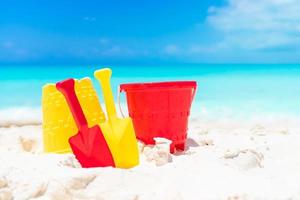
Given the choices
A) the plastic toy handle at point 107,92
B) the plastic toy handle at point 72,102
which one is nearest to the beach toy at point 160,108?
the plastic toy handle at point 107,92

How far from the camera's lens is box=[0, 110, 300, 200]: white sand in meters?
1.54

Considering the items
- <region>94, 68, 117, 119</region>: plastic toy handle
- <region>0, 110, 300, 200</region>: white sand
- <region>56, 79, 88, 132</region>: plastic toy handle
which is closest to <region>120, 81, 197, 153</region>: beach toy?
<region>0, 110, 300, 200</region>: white sand

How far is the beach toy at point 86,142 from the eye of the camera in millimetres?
1963

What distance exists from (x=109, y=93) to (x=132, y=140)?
0.22 metres

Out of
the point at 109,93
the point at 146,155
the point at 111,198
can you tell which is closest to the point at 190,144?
the point at 146,155

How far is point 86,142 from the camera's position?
1991 mm

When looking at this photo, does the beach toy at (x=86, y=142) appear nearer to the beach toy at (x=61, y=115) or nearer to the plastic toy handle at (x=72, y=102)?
the plastic toy handle at (x=72, y=102)

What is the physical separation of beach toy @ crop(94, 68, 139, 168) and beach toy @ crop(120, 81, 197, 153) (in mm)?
247

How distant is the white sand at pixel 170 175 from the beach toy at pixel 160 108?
0.09m

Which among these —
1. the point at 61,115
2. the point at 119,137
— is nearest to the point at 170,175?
the point at 119,137

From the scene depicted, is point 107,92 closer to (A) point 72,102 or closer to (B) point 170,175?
(A) point 72,102

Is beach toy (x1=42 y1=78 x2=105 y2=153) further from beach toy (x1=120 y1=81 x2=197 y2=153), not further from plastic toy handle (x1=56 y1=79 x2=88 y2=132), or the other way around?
plastic toy handle (x1=56 y1=79 x2=88 y2=132)

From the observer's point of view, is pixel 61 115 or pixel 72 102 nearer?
pixel 72 102

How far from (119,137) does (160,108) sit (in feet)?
1.23
